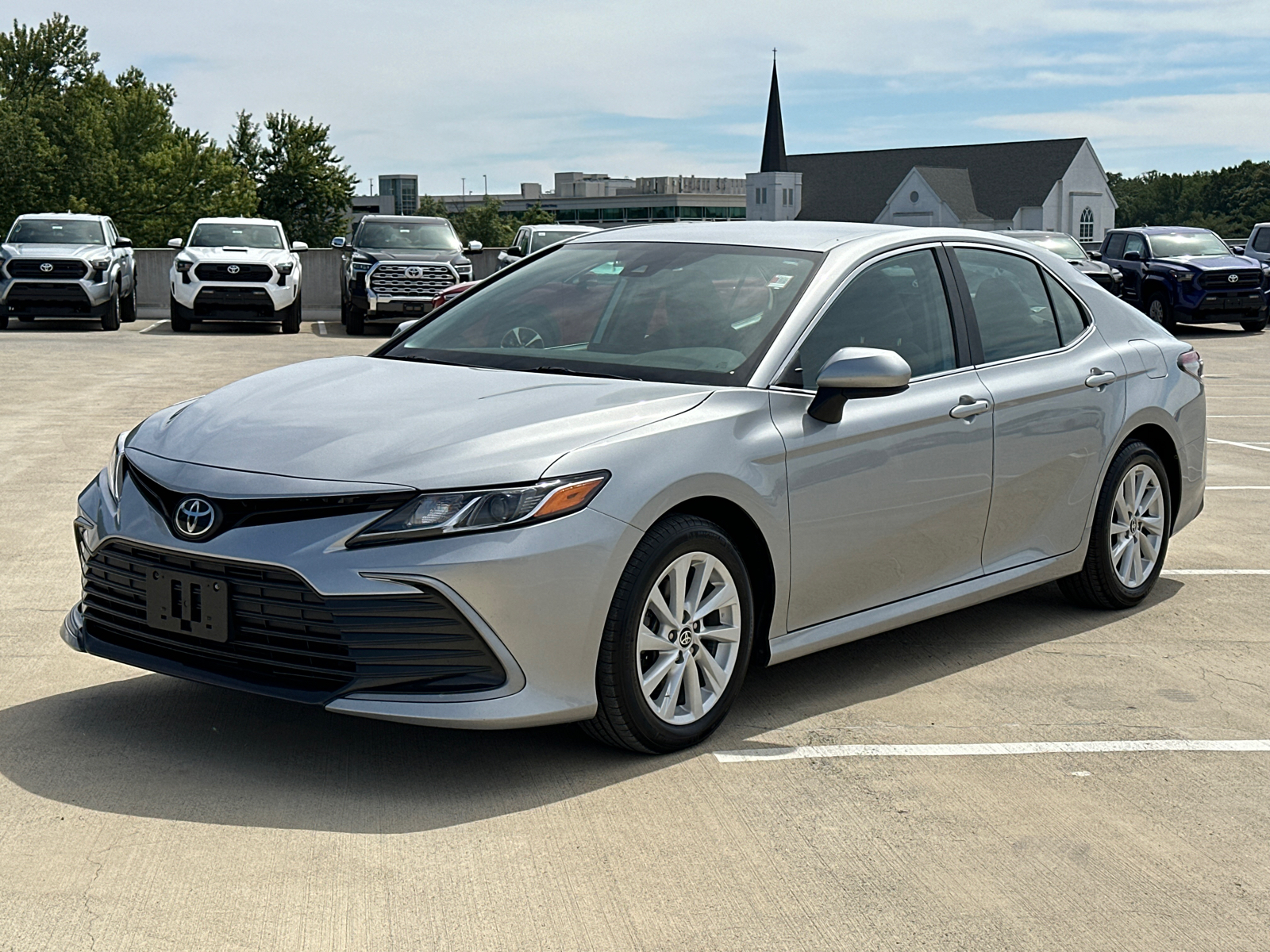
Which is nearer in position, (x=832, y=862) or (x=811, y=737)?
(x=832, y=862)

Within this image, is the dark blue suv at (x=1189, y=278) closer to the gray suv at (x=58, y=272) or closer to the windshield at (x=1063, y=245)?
the windshield at (x=1063, y=245)

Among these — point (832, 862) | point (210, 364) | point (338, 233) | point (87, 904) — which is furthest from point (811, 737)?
point (338, 233)

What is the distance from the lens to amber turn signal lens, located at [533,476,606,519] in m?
4.09

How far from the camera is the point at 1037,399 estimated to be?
5.84 m

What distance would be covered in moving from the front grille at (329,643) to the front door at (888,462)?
1.26 meters

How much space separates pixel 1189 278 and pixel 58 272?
2013 centimetres

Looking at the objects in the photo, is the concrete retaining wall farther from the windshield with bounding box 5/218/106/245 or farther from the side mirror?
the side mirror

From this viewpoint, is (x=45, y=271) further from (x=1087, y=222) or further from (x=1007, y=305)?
(x=1087, y=222)

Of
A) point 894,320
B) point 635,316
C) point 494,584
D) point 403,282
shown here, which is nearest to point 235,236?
point 403,282

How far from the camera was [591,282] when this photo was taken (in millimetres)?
5613

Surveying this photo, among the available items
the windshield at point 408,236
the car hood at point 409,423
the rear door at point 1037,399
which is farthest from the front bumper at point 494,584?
the windshield at point 408,236

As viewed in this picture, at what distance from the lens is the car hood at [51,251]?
24844 millimetres

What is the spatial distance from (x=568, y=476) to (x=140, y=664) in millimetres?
1363

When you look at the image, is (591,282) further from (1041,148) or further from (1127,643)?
(1041,148)
